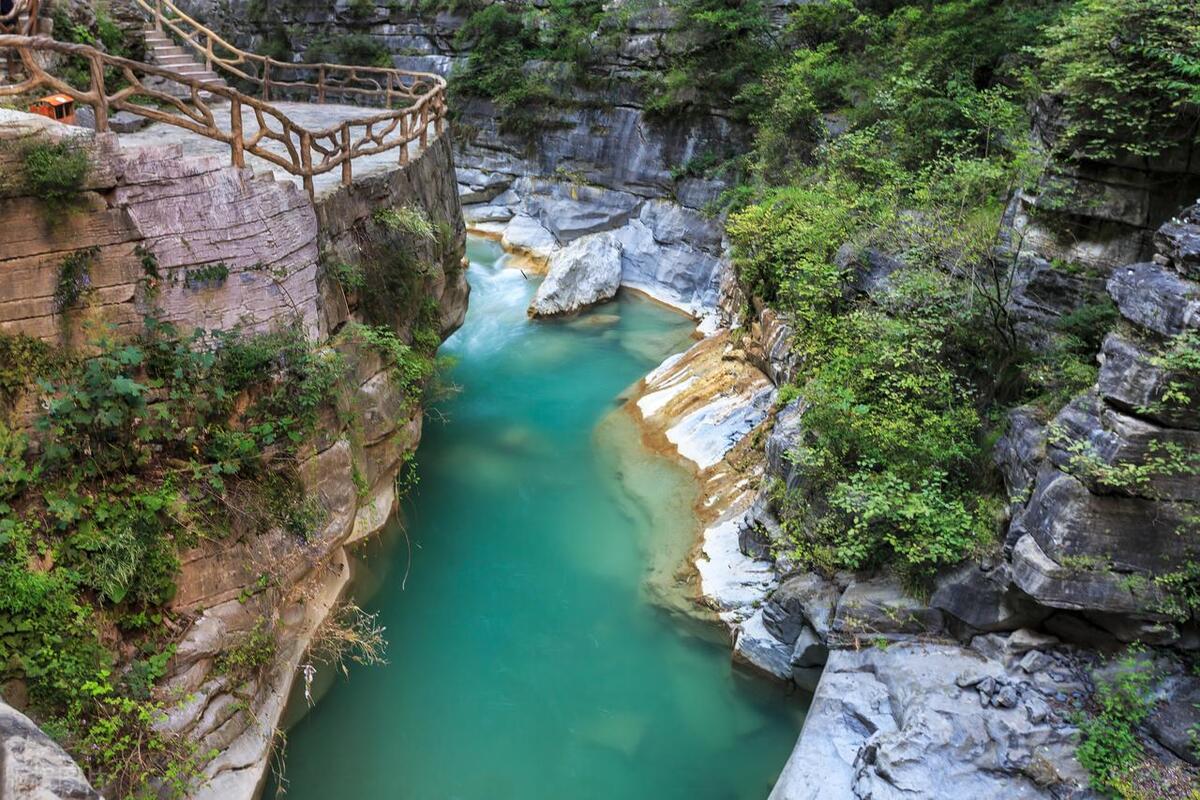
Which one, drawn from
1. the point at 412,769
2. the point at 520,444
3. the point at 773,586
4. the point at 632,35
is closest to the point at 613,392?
the point at 520,444

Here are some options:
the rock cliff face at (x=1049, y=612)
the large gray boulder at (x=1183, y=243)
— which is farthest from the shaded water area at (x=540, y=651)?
the large gray boulder at (x=1183, y=243)

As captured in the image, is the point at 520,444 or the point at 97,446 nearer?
the point at 97,446

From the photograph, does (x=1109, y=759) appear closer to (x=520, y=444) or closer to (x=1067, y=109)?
(x=1067, y=109)

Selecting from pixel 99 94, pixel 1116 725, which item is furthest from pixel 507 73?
pixel 1116 725

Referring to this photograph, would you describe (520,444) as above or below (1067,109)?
below

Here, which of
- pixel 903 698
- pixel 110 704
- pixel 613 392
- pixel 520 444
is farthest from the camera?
pixel 613 392

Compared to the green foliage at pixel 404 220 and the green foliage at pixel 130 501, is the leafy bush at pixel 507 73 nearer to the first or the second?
the green foliage at pixel 404 220

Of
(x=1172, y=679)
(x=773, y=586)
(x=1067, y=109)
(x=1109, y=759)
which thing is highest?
(x=1067, y=109)

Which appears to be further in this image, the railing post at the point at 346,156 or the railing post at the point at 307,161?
the railing post at the point at 346,156
